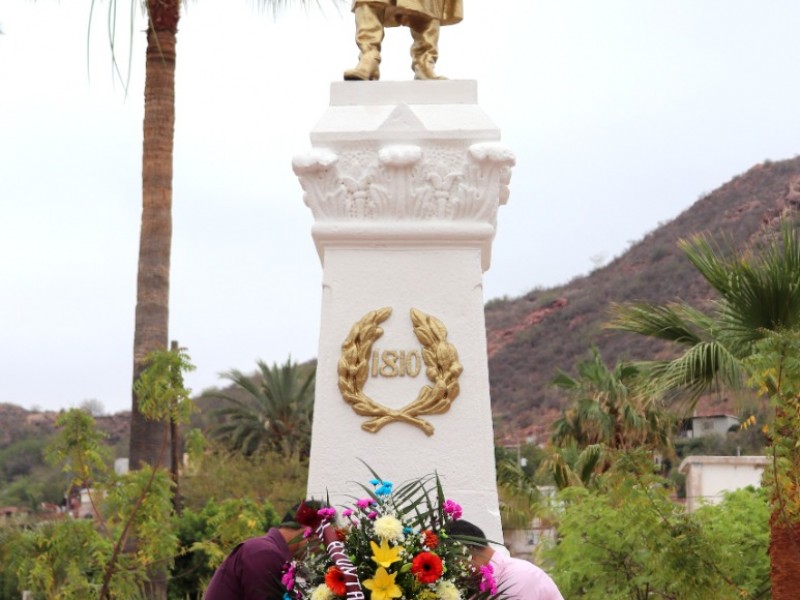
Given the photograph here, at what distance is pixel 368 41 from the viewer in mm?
10055

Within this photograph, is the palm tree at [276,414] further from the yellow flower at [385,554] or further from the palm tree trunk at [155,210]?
the yellow flower at [385,554]

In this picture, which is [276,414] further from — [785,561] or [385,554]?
[385,554]

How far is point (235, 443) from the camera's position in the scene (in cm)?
4219

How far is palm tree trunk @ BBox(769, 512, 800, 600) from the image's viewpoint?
11.1m

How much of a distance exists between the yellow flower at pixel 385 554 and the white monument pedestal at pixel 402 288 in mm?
2766

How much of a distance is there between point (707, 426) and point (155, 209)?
145 ft

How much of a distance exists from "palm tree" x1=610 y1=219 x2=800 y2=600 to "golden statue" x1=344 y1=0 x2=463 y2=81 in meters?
3.18

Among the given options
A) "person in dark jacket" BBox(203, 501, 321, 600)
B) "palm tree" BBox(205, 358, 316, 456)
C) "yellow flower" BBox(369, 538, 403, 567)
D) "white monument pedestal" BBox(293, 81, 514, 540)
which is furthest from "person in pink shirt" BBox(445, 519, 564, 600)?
"palm tree" BBox(205, 358, 316, 456)

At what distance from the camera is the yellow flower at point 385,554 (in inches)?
252

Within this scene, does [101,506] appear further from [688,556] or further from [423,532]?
[423,532]

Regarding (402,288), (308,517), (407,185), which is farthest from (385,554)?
(407,185)

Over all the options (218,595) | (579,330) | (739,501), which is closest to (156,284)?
(739,501)

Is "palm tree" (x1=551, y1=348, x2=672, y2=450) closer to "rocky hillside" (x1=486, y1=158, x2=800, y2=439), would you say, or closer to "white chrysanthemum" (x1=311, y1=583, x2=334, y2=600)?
"white chrysanthemum" (x1=311, y1=583, x2=334, y2=600)

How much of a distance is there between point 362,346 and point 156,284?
8716 millimetres
